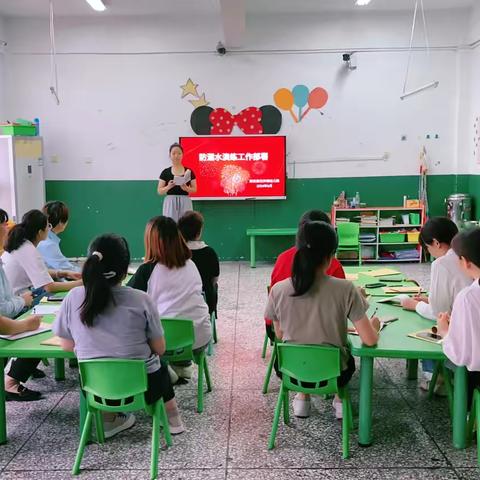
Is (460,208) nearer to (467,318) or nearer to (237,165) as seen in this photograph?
(237,165)

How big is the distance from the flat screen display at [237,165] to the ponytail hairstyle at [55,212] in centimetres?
400

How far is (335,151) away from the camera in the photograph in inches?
316

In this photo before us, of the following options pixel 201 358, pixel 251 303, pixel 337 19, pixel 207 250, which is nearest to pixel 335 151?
pixel 337 19

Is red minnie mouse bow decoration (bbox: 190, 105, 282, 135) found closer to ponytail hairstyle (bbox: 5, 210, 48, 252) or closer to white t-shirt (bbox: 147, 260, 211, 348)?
ponytail hairstyle (bbox: 5, 210, 48, 252)

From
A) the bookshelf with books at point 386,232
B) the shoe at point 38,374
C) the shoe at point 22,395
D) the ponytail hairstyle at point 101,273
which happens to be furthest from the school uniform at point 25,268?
the bookshelf with books at point 386,232

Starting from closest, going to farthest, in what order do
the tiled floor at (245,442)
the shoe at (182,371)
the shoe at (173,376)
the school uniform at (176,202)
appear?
the tiled floor at (245,442) < the shoe at (173,376) < the shoe at (182,371) < the school uniform at (176,202)

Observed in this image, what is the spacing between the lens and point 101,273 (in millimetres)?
2350

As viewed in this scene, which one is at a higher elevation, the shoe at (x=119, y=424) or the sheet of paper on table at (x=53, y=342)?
the sheet of paper on table at (x=53, y=342)

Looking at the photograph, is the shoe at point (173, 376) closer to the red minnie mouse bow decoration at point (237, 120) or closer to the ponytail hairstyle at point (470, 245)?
the ponytail hairstyle at point (470, 245)

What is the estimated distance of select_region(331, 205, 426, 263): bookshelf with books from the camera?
787 centimetres

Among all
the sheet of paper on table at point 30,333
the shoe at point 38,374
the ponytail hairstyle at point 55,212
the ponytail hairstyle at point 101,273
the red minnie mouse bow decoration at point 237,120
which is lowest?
the shoe at point 38,374

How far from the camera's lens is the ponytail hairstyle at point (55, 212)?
399cm

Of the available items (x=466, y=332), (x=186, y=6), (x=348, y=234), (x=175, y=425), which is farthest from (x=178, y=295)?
(x=186, y=6)

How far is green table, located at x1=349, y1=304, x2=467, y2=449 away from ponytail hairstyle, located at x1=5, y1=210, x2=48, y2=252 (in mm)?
2120
